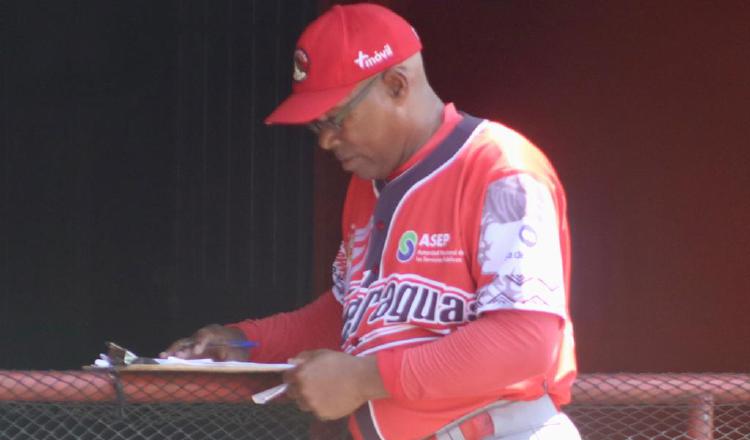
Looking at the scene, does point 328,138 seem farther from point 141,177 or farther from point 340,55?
point 141,177

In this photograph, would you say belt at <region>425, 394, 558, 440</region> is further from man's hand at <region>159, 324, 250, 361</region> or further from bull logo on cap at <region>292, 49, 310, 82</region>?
bull logo on cap at <region>292, 49, 310, 82</region>

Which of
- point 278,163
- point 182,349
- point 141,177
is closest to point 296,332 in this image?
point 182,349

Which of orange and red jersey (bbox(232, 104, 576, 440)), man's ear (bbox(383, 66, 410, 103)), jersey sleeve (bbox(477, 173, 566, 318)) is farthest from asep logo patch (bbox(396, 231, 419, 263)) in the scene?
man's ear (bbox(383, 66, 410, 103))

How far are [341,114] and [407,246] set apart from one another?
10.2 inches

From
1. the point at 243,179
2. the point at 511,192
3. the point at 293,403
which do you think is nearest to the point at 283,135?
the point at 243,179

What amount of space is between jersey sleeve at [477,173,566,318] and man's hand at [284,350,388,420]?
0.71ft

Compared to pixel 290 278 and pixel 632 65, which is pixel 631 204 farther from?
pixel 290 278

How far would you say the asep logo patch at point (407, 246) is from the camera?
1.97 metres

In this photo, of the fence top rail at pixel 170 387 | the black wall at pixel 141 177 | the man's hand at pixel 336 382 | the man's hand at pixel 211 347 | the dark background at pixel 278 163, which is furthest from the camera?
the black wall at pixel 141 177

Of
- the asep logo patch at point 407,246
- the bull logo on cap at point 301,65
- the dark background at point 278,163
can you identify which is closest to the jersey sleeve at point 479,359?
the asep logo patch at point 407,246

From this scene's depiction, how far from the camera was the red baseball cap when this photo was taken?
198cm

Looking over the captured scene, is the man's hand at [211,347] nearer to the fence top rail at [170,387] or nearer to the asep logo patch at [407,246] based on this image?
the fence top rail at [170,387]

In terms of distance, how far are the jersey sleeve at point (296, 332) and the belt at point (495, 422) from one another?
0.50 metres

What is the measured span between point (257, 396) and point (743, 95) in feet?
9.98
